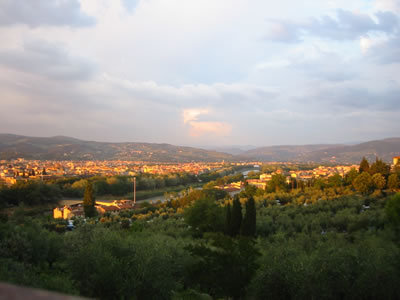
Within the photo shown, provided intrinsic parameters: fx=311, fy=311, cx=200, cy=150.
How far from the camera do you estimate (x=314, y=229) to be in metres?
22.1

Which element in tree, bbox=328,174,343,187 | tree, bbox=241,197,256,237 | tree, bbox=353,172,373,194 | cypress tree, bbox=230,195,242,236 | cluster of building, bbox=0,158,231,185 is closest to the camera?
tree, bbox=241,197,256,237

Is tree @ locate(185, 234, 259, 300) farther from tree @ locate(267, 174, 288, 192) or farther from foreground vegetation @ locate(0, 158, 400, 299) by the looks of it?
tree @ locate(267, 174, 288, 192)

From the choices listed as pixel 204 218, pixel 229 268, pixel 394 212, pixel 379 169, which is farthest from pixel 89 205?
pixel 379 169

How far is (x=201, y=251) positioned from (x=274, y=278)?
101 inches

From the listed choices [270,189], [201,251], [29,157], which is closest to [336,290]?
[201,251]

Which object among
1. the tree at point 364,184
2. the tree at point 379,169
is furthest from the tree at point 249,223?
the tree at point 379,169

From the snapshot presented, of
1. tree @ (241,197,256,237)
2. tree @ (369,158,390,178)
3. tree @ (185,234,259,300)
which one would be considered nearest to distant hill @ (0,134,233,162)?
tree @ (369,158,390,178)

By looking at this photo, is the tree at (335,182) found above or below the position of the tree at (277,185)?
above

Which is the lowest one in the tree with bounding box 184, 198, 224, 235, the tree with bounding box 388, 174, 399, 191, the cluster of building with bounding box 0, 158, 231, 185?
the cluster of building with bounding box 0, 158, 231, 185

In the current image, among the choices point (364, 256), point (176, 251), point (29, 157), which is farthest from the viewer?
point (29, 157)

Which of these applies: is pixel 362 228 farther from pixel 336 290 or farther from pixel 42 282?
pixel 42 282

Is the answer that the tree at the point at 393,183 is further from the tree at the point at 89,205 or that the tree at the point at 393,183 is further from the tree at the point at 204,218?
the tree at the point at 89,205

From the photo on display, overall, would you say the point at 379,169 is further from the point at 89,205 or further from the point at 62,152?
the point at 62,152

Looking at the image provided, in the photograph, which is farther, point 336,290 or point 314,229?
point 314,229
